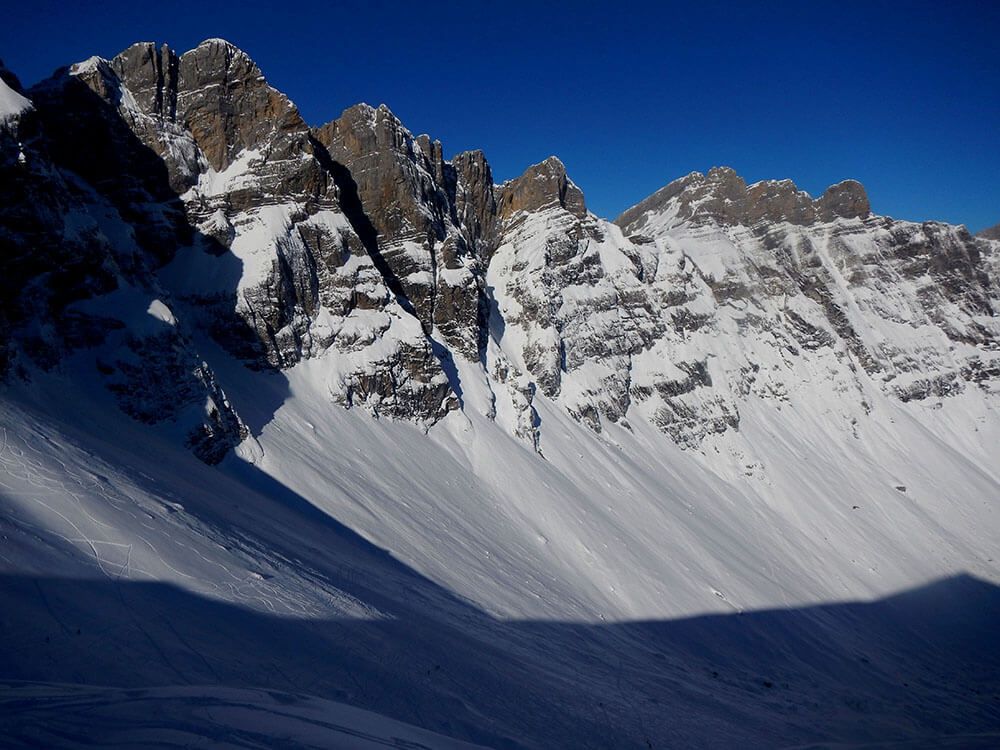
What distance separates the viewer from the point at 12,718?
23.7 ft

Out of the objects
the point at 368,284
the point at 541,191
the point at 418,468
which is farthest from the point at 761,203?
the point at 418,468

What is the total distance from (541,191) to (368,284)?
134 feet

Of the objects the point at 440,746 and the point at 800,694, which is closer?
the point at 440,746

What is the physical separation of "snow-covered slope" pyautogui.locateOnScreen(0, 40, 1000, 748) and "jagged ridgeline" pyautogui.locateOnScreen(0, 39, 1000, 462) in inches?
10.7

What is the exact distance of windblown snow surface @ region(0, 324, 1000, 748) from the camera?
1013cm

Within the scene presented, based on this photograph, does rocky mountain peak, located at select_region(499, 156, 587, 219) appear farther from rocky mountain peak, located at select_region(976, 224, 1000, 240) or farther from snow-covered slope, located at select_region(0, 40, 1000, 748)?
rocky mountain peak, located at select_region(976, 224, 1000, 240)

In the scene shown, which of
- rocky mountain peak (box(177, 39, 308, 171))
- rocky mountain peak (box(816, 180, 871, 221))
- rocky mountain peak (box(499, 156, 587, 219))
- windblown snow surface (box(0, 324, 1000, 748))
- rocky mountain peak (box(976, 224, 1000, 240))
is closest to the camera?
windblown snow surface (box(0, 324, 1000, 748))

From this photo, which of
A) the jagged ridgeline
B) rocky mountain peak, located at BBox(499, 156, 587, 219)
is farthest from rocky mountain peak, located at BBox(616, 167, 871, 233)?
rocky mountain peak, located at BBox(499, 156, 587, 219)

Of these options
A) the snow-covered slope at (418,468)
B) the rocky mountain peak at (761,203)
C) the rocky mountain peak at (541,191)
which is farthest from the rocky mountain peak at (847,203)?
the rocky mountain peak at (541,191)

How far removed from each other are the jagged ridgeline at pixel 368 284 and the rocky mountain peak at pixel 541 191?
0.32 m

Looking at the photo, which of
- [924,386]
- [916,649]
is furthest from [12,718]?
[924,386]

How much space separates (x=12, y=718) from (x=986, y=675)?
69114mm

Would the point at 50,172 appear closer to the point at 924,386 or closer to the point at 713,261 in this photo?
the point at 713,261

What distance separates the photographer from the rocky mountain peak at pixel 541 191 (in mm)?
80938
